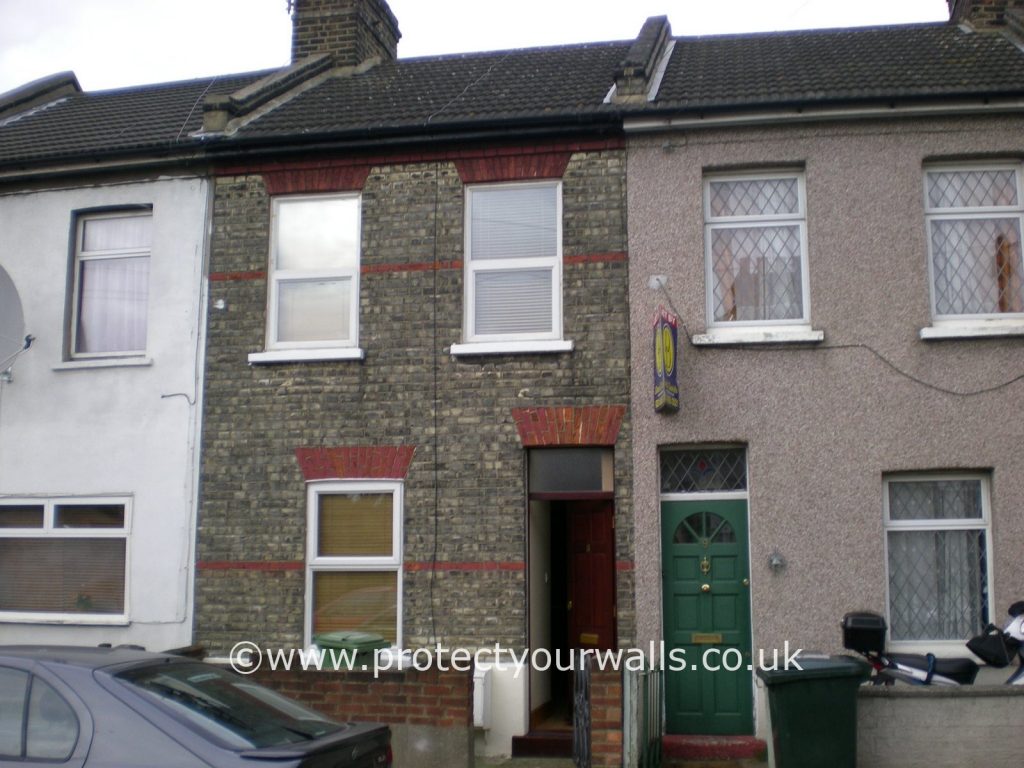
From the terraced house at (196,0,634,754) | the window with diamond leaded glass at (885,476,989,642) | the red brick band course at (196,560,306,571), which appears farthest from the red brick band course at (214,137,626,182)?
the window with diamond leaded glass at (885,476,989,642)

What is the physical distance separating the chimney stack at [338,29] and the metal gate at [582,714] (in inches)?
345

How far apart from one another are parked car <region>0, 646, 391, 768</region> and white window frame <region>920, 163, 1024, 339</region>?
6.89 metres

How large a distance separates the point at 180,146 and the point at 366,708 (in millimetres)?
6225

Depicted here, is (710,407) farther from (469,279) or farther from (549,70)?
(549,70)

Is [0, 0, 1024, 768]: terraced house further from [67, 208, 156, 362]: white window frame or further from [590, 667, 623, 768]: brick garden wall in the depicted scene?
[590, 667, 623, 768]: brick garden wall

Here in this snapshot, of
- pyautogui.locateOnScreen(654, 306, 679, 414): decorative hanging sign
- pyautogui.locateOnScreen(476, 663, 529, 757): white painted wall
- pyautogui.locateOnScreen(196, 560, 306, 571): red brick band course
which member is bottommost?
pyautogui.locateOnScreen(476, 663, 529, 757): white painted wall

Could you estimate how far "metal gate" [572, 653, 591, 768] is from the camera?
29.0 ft

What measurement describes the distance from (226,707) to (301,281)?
647cm

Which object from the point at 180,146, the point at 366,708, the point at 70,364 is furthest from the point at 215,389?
the point at 366,708

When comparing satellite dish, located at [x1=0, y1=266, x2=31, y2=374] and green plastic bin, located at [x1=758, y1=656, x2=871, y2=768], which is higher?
satellite dish, located at [x1=0, y1=266, x2=31, y2=374]

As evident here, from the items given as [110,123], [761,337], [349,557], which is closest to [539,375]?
[761,337]

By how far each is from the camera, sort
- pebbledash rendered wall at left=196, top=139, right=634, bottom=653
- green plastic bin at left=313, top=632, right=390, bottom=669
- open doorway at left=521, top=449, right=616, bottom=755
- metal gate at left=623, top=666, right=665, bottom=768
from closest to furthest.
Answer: metal gate at left=623, top=666, right=665, bottom=768
green plastic bin at left=313, top=632, right=390, bottom=669
pebbledash rendered wall at left=196, top=139, right=634, bottom=653
open doorway at left=521, top=449, right=616, bottom=755

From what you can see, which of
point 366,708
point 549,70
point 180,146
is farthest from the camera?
point 549,70

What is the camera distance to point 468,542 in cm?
1062
